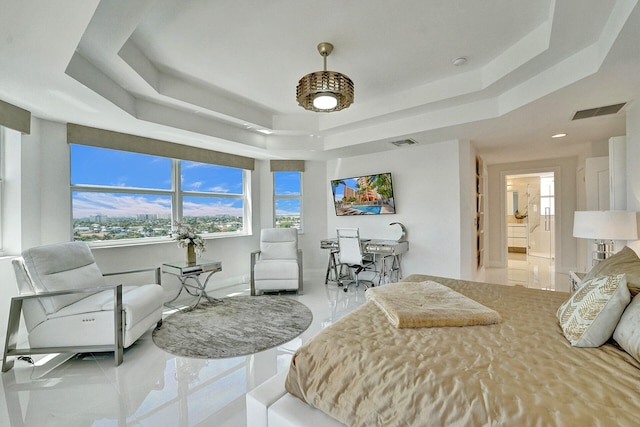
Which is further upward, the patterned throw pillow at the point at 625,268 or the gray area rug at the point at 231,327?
the patterned throw pillow at the point at 625,268

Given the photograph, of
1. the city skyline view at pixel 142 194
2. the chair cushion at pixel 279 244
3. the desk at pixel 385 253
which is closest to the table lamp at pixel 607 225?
the desk at pixel 385 253

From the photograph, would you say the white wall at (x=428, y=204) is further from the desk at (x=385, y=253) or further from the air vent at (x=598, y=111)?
the air vent at (x=598, y=111)

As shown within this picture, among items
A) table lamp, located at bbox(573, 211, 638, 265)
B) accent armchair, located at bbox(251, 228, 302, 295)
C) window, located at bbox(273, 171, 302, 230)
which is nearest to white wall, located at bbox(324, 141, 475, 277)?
window, located at bbox(273, 171, 302, 230)

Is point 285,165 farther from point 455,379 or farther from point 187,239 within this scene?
point 455,379

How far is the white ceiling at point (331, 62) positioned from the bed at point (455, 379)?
1.84 meters

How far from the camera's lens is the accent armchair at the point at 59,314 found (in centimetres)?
218

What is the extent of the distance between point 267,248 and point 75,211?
99.8 inches

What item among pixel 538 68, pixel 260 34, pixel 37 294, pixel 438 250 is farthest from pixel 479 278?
pixel 37 294

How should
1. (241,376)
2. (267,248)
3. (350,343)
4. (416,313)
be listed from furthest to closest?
(267,248)
(241,376)
(416,313)
(350,343)

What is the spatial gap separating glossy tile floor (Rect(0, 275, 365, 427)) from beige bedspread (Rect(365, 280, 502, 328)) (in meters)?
1.13

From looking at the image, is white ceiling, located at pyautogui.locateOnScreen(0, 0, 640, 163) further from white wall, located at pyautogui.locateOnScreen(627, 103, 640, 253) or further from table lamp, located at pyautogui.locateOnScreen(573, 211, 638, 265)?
table lamp, located at pyautogui.locateOnScreen(573, 211, 638, 265)

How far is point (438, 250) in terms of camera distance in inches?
167

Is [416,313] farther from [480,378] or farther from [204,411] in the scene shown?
[204,411]

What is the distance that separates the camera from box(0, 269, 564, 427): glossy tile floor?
1.68m
